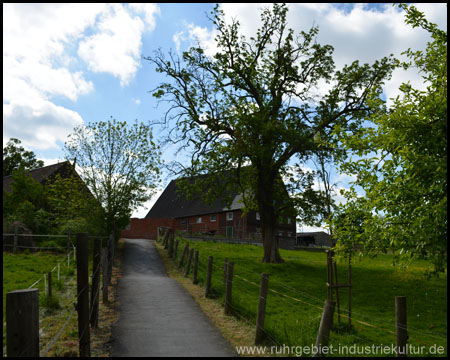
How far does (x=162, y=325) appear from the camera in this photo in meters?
10.4

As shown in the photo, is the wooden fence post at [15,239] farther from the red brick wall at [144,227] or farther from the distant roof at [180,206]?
the red brick wall at [144,227]

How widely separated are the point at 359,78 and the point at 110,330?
2135 centimetres

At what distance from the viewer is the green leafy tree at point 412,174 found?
270 inches

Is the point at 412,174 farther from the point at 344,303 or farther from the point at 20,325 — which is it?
the point at 344,303

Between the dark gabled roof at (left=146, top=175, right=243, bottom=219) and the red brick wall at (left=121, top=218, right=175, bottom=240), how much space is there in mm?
2915

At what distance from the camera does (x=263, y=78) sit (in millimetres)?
26375

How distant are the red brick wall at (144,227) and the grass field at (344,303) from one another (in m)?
29.8

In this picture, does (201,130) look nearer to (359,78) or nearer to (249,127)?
(249,127)

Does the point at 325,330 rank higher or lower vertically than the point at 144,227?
higher

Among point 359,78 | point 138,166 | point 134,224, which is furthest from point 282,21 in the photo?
point 134,224

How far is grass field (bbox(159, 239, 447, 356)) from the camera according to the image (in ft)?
30.5

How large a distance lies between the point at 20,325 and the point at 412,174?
6.57m

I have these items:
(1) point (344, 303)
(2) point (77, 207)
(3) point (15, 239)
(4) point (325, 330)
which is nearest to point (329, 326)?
(4) point (325, 330)

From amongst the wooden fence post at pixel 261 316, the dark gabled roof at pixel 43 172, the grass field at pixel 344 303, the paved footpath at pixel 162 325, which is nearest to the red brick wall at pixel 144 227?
the dark gabled roof at pixel 43 172
